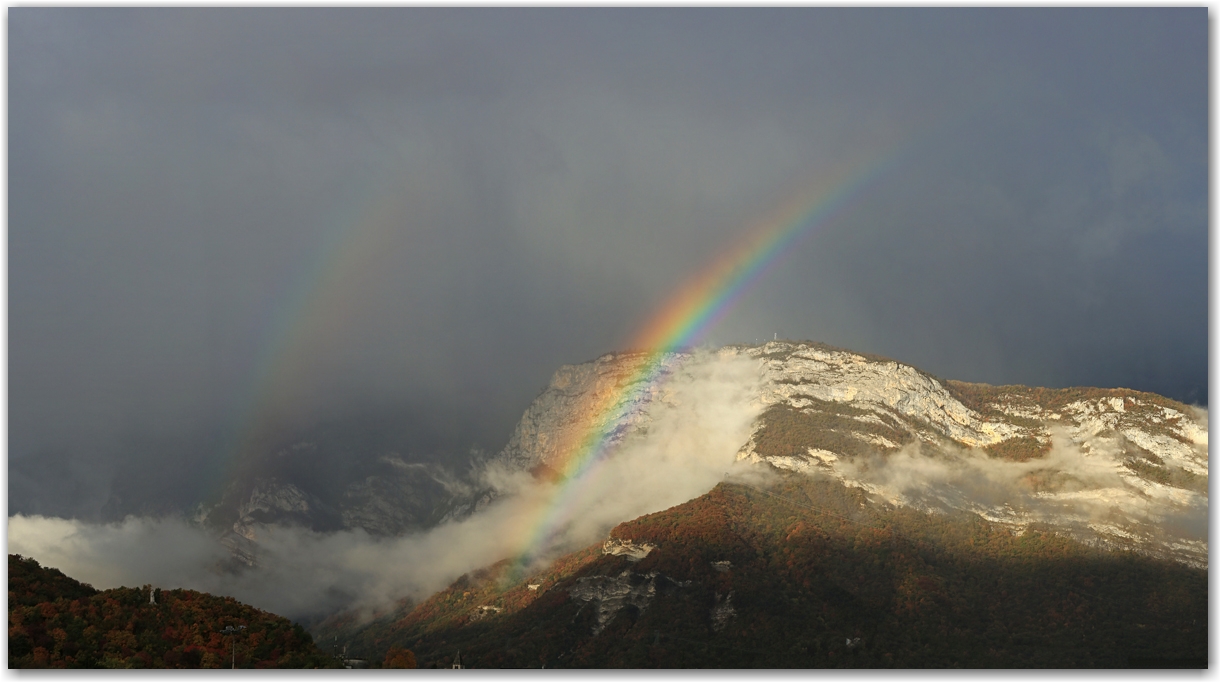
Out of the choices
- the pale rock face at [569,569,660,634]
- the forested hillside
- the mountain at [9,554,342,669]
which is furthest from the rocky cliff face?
the mountain at [9,554,342,669]

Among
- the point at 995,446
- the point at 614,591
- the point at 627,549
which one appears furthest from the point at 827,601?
the point at 995,446

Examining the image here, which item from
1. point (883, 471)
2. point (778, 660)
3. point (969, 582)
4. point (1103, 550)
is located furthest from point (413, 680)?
point (883, 471)

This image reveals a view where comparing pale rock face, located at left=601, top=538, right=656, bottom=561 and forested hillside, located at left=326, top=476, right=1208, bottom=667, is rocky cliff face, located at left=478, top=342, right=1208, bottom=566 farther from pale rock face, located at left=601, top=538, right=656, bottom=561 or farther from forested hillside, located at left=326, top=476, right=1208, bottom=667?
pale rock face, located at left=601, top=538, right=656, bottom=561

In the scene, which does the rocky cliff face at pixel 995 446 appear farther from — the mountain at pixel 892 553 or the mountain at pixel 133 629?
the mountain at pixel 133 629

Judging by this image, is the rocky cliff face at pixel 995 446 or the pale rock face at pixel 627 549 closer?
the pale rock face at pixel 627 549

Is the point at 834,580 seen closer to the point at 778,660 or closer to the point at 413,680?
the point at 778,660

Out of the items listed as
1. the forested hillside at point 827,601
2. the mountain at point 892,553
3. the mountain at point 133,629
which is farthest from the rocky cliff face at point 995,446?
the mountain at point 133,629

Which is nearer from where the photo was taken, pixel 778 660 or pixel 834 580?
pixel 778 660
